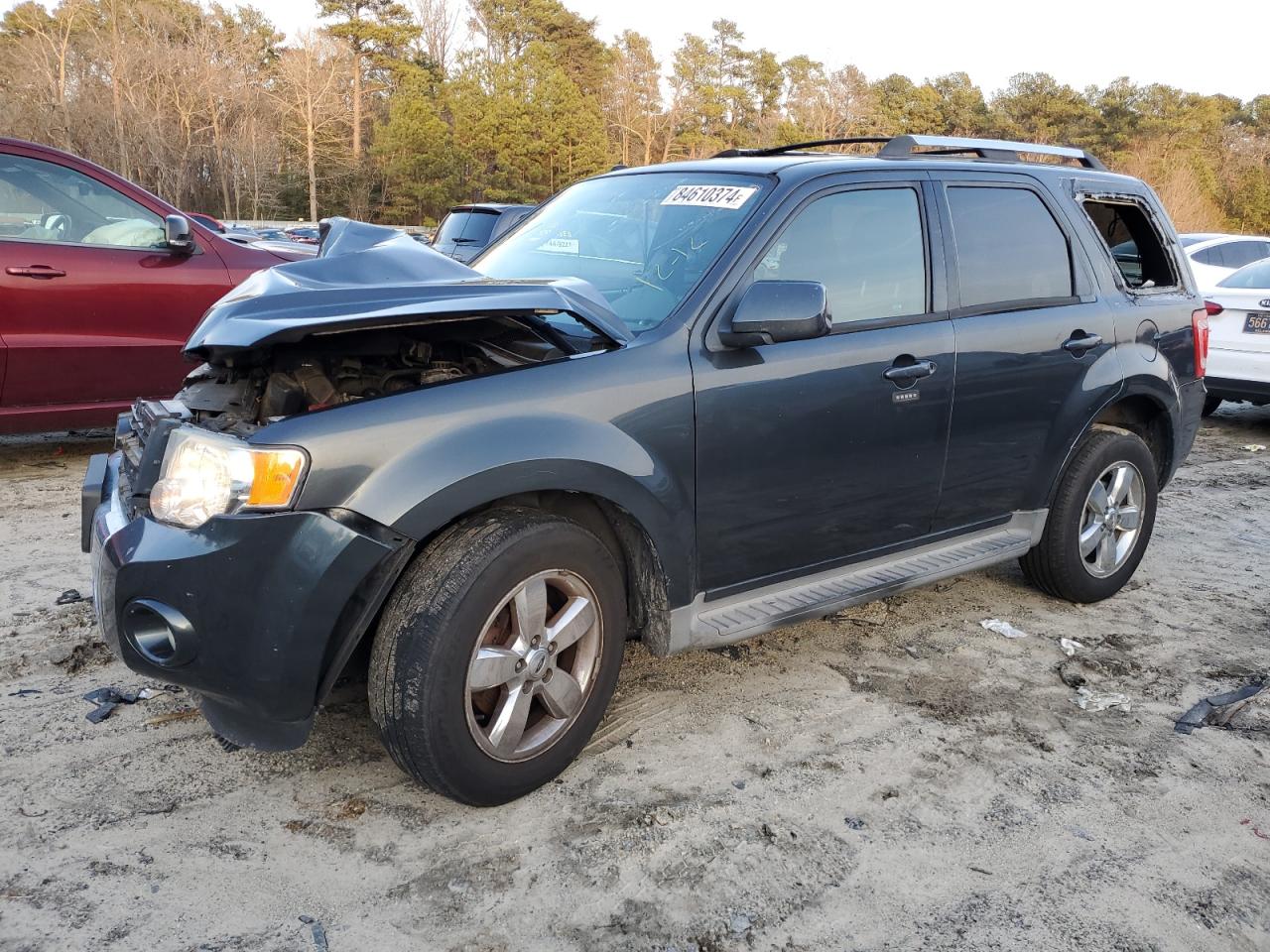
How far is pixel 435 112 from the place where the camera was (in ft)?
179

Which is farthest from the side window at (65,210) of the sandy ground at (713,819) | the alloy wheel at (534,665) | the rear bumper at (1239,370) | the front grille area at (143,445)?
the rear bumper at (1239,370)

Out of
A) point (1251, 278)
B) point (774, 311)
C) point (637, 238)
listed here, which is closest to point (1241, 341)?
point (1251, 278)

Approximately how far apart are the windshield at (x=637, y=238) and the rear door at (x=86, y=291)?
301cm

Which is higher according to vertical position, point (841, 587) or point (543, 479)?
point (543, 479)

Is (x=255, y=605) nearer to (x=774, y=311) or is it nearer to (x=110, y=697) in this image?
(x=110, y=697)

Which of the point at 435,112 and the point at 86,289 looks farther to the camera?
the point at 435,112

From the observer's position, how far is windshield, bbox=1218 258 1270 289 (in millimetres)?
8887

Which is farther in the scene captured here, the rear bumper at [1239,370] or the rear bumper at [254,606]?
the rear bumper at [1239,370]

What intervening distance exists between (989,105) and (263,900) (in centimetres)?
8353

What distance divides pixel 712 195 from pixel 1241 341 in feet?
23.2

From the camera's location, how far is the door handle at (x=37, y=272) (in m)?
5.65

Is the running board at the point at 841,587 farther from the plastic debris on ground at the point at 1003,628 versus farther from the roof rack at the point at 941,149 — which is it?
the roof rack at the point at 941,149

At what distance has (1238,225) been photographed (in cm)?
5091

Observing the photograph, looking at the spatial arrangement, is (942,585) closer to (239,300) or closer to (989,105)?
(239,300)
